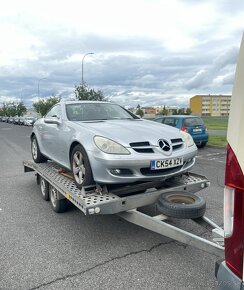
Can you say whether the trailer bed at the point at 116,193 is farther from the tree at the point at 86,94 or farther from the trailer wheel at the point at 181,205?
the tree at the point at 86,94

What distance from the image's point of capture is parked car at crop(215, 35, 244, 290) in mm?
1628

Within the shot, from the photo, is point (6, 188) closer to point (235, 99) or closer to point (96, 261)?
point (96, 261)

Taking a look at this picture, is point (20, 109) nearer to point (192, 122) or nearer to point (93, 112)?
point (192, 122)

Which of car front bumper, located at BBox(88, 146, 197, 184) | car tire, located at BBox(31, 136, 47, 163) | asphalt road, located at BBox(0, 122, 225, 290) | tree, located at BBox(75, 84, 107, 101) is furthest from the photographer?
tree, located at BBox(75, 84, 107, 101)

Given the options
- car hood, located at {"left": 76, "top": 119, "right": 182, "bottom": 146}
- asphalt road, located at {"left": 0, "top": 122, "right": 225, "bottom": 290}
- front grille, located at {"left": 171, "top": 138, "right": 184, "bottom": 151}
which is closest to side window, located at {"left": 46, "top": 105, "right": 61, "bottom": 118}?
car hood, located at {"left": 76, "top": 119, "right": 182, "bottom": 146}

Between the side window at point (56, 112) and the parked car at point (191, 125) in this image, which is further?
the parked car at point (191, 125)

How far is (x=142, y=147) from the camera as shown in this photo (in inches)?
153

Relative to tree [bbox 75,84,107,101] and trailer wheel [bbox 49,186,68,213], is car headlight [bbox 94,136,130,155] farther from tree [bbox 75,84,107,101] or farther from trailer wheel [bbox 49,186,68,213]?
tree [bbox 75,84,107,101]

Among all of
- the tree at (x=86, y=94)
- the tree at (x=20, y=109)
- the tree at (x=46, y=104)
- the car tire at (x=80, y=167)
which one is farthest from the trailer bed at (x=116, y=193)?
the tree at (x=20, y=109)

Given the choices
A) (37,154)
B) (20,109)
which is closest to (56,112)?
(37,154)

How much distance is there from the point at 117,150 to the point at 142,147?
0.32 meters

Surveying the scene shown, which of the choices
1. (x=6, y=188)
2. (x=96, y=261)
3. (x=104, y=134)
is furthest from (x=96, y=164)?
(x=6, y=188)

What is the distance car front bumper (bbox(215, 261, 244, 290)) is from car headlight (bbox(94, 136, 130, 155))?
2.13 m

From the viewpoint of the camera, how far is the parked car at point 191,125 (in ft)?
44.8
